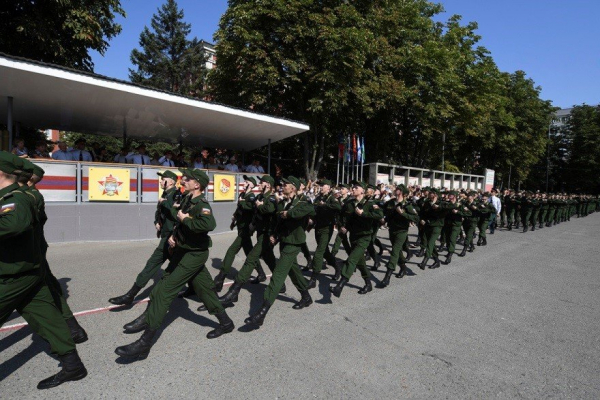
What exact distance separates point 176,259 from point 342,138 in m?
18.6

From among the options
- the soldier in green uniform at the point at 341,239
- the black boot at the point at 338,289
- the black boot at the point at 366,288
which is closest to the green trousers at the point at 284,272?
the black boot at the point at 338,289

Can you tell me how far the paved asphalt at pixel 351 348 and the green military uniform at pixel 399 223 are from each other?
0.50 metres

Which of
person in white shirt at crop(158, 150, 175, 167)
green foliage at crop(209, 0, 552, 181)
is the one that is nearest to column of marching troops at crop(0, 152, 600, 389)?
person in white shirt at crop(158, 150, 175, 167)

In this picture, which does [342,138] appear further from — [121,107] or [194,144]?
[121,107]

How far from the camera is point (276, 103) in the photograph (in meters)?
19.4

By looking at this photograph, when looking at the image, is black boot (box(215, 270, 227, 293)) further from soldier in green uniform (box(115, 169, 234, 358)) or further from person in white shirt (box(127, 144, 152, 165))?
person in white shirt (box(127, 144, 152, 165))

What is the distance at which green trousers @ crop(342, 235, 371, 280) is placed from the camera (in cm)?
630

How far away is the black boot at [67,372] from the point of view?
128 inches

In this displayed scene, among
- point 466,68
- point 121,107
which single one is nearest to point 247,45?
point 121,107

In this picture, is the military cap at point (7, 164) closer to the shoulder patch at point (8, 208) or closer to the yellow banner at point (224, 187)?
the shoulder patch at point (8, 208)

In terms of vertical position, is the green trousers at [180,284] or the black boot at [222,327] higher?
the green trousers at [180,284]

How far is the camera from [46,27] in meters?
13.8

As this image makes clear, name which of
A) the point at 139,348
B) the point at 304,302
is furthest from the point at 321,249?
the point at 139,348

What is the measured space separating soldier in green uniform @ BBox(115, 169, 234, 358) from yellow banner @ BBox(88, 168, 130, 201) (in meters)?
6.85
